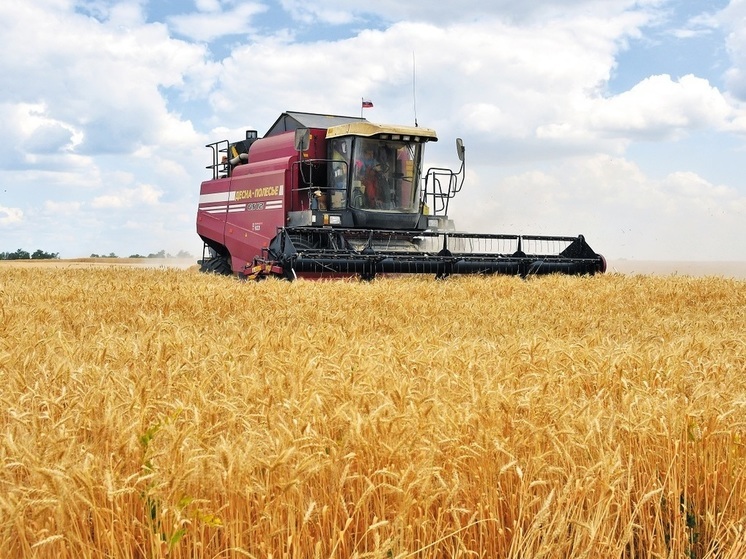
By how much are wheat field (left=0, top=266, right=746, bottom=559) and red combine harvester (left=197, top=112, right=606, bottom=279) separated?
26.5ft

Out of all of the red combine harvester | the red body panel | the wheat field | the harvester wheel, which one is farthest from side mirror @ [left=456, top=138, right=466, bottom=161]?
the wheat field

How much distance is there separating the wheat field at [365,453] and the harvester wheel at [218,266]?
12.5 m

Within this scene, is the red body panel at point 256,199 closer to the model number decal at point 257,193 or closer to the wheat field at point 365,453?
the model number decal at point 257,193

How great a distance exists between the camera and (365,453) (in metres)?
2.56

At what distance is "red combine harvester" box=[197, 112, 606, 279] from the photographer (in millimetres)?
13195

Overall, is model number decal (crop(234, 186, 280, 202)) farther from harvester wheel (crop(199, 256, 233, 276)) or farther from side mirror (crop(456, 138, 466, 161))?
side mirror (crop(456, 138, 466, 161))

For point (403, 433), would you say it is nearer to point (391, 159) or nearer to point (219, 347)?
point (219, 347)

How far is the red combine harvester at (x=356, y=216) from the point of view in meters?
13.2

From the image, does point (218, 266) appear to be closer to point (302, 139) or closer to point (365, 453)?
point (302, 139)

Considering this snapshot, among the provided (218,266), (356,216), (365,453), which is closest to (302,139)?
(356,216)

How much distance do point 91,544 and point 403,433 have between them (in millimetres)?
996

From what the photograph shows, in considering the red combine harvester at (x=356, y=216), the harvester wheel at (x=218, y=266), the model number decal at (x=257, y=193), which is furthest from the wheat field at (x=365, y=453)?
the harvester wheel at (x=218, y=266)

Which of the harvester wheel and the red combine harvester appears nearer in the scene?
the red combine harvester

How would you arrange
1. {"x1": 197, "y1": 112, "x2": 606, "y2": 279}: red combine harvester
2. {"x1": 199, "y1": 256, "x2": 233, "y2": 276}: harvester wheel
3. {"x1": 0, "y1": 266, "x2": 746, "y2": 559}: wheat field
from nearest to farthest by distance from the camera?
{"x1": 0, "y1": 266, "x2": 746, "y2": 559}: wheat field, {"x1": 197, "y1": 112, "x2": 606, "y2": 279}: red combine harvester, {"x1": 199, "y1": 256, "x2": 233, "y2": 276}: harvester wheel
